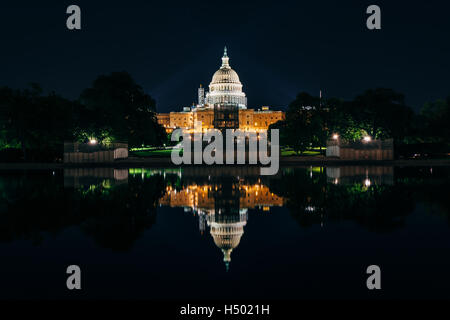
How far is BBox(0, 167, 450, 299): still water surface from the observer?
798 centimetres

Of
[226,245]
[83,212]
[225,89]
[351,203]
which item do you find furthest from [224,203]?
[225,89]

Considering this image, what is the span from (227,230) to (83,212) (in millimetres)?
5299

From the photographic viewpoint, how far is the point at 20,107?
153 ft

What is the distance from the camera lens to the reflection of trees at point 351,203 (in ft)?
44.4

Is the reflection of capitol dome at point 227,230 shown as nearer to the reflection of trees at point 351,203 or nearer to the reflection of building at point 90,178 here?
the reflection of trees at point 351,203

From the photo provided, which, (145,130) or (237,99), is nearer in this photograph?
(145,130)

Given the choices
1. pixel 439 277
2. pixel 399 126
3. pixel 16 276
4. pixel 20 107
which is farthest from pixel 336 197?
pixel 399 126

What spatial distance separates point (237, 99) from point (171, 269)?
14449 cm

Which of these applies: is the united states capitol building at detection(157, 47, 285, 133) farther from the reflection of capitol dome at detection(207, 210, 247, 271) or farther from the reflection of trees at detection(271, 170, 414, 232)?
the reflection of capitol dome at detection(207, 210, 247, 271)

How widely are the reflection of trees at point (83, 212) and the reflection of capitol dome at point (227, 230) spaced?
1.85 m

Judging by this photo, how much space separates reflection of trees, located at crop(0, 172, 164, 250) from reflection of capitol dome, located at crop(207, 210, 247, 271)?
1851 mm

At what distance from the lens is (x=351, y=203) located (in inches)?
653
